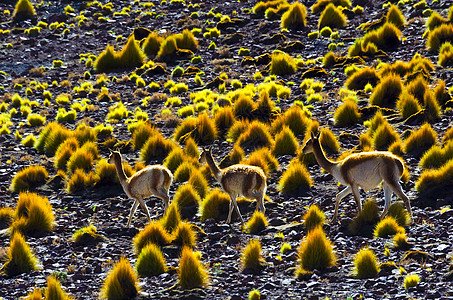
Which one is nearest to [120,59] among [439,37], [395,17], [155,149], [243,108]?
[243,108]

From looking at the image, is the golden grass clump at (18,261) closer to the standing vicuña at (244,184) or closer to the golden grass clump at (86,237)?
the golden grass clump at (86,237)

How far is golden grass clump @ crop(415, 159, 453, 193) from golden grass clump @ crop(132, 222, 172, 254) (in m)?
4.27

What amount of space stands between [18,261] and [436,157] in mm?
7408

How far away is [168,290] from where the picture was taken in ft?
26.8

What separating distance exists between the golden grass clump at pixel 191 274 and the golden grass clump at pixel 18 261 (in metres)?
2.44

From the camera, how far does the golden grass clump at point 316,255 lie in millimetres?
8336

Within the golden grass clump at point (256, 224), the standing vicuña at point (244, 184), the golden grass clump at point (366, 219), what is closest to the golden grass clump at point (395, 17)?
the standing vicuña at point (244, 184)

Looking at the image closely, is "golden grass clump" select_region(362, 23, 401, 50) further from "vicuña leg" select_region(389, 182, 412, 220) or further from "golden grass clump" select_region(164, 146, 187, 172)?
"vicuña leg" select_region(389, 182, 412, 220)

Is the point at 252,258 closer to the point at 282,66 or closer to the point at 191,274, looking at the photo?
the point at 191,274

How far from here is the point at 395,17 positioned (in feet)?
73.8

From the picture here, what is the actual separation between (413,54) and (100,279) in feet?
45.0

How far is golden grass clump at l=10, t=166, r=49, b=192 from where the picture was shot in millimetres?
13633

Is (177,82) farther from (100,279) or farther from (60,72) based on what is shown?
(100,279)

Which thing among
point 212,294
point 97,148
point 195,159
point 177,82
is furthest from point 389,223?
point 177,82
